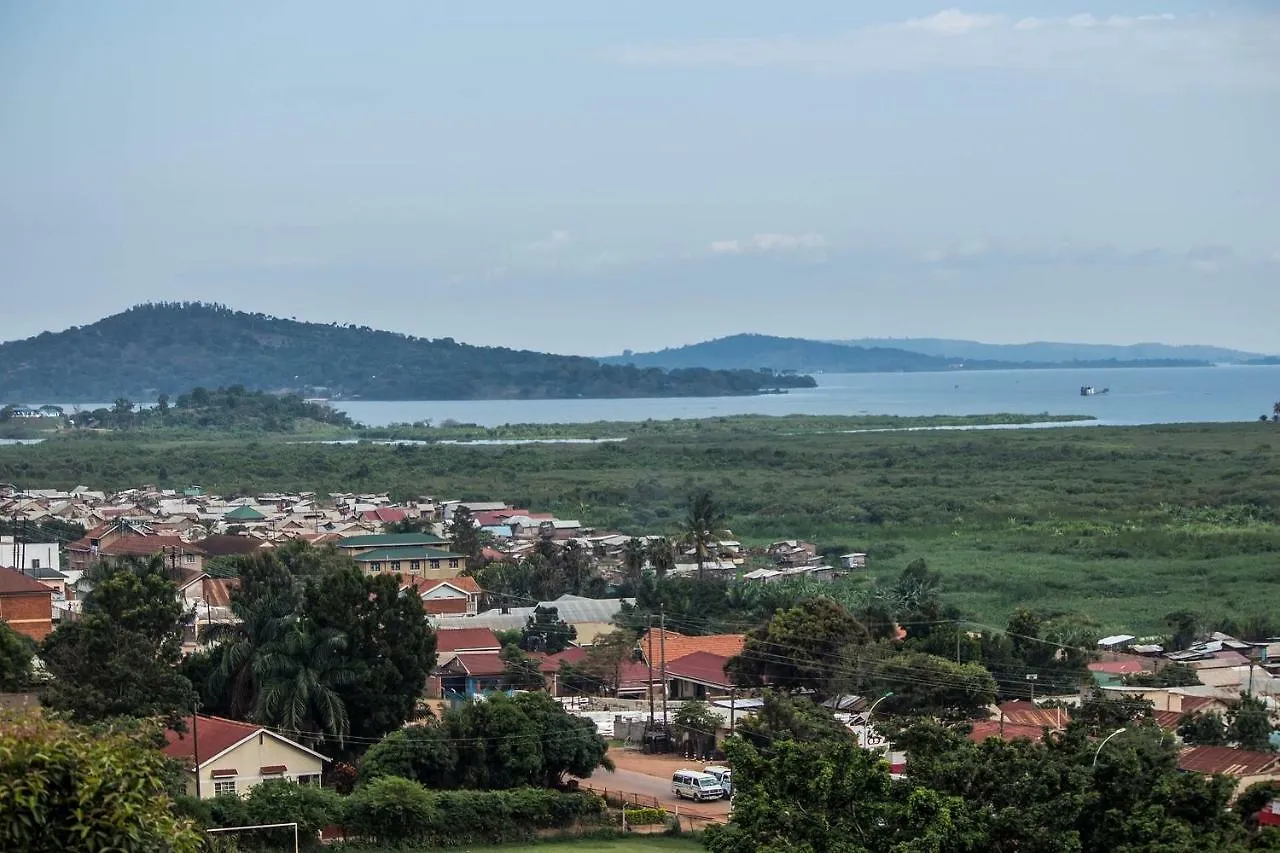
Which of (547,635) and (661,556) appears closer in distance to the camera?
(547,635)

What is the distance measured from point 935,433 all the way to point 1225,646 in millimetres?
85588

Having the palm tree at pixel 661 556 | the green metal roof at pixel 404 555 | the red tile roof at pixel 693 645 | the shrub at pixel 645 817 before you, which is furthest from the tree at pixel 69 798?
the green metal roof at pixel 404 555

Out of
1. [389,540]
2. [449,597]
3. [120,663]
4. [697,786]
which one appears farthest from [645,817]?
[389,540]

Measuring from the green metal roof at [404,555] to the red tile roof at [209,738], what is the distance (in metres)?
21.6

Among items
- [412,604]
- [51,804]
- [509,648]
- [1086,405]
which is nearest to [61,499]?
[509,648]

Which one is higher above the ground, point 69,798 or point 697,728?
point 69,798

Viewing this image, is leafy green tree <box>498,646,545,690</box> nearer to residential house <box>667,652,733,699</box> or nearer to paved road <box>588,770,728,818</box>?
residential house <box>667,652,733,699</box>

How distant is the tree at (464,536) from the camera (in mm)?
50594

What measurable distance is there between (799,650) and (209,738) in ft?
38.2

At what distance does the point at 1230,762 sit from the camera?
874 inches

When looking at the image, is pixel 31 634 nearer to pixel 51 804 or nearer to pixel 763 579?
pixel 763 579

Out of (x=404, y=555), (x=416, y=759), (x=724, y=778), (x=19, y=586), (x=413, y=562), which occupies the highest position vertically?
(x=19, y=586)

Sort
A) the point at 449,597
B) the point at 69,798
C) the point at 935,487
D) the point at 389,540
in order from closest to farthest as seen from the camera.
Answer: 1. the point at 69,798
2. the point at 449,597
3. the point at 389,540
4. the point at 935,487

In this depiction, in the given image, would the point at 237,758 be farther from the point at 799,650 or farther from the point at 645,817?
the point at 799,650
